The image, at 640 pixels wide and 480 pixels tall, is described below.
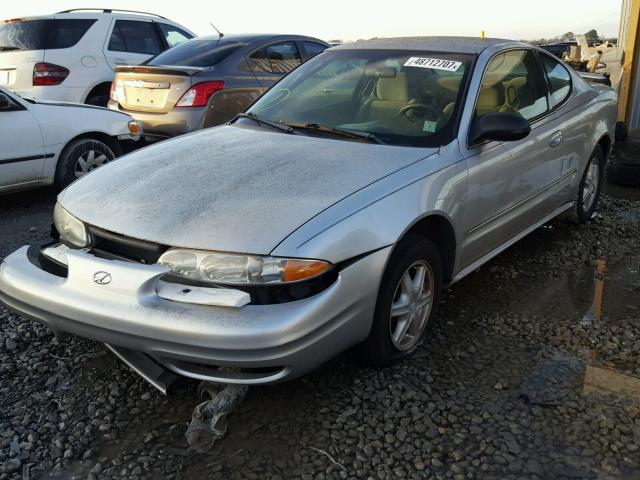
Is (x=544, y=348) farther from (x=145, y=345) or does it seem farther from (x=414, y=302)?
(x=145, y=345)

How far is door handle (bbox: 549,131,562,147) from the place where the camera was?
4.25 meters

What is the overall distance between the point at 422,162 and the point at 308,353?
1178 mm

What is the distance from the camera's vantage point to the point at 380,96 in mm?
3814

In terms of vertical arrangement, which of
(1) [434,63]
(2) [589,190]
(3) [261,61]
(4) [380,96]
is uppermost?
(1) [434,63]

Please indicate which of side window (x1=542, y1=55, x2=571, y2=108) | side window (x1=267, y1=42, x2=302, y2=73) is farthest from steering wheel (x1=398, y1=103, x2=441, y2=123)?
side window (x1=267, y1=42, x2=302, y2=73)

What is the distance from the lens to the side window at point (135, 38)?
8820 mm

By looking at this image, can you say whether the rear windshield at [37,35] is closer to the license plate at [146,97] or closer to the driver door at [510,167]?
the license plate at [146,97]

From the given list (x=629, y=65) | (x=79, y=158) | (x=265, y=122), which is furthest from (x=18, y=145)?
(x=629, y=65)

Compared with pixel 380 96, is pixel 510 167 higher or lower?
lower

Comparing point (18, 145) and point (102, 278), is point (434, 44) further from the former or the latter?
point (18, 145)

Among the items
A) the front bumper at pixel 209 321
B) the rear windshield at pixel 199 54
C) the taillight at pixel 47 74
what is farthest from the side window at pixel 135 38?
the front bumper at pixel 209 321

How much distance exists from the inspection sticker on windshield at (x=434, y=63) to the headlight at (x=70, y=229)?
211 cm

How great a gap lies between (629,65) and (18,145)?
25.1 feet

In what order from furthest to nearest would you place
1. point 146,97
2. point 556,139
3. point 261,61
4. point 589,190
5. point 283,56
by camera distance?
point 283,56 < point 261,61 < point 146,97 < point 589,190 < point 556,139
